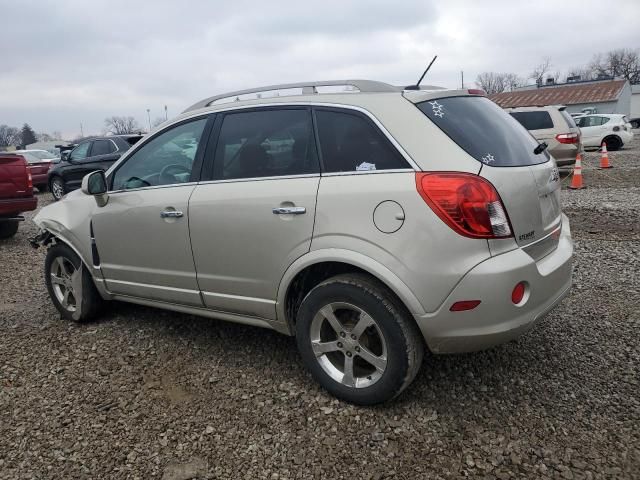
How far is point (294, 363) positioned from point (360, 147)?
5.05 feet

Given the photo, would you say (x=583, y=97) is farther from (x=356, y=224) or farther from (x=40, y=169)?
(x=356, y=224)

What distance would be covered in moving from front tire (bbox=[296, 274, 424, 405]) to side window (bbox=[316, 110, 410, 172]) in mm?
605

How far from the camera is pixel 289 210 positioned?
2932 mm

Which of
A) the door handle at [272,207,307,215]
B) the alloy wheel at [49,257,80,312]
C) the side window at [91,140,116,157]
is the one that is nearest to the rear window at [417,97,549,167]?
the door handle at [272,207,307,215]

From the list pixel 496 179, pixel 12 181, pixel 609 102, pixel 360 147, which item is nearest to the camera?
pixel 496 179

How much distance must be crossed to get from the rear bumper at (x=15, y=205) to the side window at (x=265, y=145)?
5876mm

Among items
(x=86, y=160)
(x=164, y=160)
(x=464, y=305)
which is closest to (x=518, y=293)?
(x=464, y=305)

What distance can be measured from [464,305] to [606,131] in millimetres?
21080

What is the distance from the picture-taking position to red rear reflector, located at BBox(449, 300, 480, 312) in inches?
98.6

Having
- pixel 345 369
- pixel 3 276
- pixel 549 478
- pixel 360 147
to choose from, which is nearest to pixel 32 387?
pixel 345 369

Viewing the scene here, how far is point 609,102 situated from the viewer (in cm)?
5059

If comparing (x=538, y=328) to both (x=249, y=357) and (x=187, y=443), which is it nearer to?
(x=249, y=357)

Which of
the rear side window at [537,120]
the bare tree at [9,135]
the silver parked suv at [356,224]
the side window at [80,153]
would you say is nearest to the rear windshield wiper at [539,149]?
the silver parked suv at [356,224]

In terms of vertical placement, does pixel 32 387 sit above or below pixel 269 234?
below
